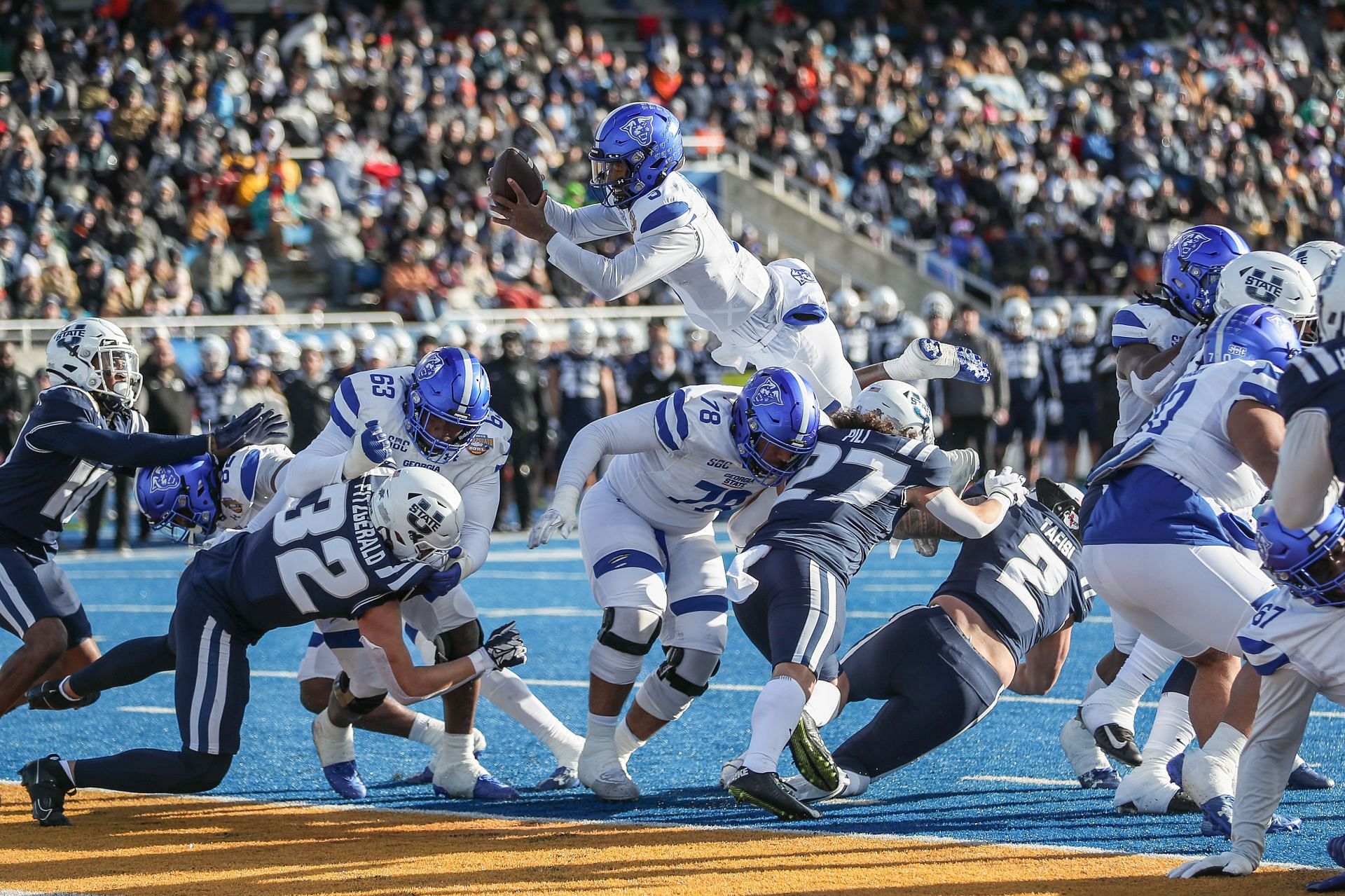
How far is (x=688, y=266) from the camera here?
21.0 ft

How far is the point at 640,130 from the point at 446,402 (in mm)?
1342

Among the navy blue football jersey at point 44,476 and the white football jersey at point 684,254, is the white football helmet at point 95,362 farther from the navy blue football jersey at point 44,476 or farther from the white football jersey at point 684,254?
the white football jersey at point 684,254

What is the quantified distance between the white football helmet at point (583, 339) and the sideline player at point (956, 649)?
31.9 ft

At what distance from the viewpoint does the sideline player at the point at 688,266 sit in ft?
20.1

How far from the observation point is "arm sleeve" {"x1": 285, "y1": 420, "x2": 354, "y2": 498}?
18.7 feet

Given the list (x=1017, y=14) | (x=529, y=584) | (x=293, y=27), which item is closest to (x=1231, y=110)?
(x=1017, y=14)

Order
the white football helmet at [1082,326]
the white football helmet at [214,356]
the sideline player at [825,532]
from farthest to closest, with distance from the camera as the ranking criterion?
1. the white football helmet at [1082,326]
2. the white football helmet at [214,356]
3. the sideline player at [825,532]

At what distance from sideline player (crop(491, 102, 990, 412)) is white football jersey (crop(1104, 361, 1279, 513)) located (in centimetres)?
167

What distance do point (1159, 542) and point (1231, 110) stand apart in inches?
793

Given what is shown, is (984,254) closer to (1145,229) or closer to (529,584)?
(1145,229)

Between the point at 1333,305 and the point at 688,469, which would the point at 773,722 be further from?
the point at 1333,305

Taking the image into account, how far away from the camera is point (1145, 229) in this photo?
20000 mm

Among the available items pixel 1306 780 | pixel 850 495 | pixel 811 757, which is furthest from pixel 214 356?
pixel 1306 780

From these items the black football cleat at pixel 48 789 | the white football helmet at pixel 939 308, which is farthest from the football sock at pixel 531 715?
the white football helmet at pixel 939 308
